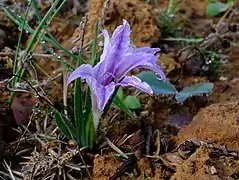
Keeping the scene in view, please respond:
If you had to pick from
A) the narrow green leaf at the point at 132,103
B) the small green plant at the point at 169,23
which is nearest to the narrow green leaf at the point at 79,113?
the narrow green leaf at the point at 132,103

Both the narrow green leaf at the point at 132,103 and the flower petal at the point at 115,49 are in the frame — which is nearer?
the flower petal at the point at 115,49

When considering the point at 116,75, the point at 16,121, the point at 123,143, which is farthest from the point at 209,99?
the point at 16,121

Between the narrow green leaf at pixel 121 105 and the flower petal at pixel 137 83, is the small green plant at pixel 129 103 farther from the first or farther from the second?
the flower petal at pixel 137 83

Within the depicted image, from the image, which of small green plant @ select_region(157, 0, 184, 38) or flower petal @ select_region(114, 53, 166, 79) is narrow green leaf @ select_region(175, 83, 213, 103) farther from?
small green plant @ select_region(157, 0, 184, 38)

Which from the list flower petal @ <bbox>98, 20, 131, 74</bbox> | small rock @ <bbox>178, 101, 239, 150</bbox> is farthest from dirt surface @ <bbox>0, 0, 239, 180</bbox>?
flower petal @ <bbox>98, 20, 131, 74</bbox>

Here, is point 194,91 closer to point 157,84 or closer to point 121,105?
point 157,84

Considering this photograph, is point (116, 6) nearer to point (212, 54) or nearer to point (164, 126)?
point (212, 54)
